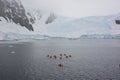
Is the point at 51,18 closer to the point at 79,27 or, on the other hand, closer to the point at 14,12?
the point at 14,12

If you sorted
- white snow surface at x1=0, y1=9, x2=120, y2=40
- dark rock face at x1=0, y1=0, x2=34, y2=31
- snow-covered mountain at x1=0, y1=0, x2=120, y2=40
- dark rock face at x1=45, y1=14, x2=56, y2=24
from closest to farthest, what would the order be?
snow-covered mountain at x1=0, y1=0, x2=120, y2=40
white snow surface at x1=0, y1=9, x2=120, y2=40
dark rock face at x1=0, y1=0, x2=34, y2=31
dark rock face at x1=45, y1=14, x2=56, y2=24

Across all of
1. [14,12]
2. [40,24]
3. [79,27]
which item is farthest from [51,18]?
[79,27]

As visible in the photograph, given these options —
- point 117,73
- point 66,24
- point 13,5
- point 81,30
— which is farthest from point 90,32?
point 117,73

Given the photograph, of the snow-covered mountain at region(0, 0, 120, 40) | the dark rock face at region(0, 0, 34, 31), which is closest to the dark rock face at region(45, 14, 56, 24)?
the snow-covered mountain at region(0, 0, 120, 40)

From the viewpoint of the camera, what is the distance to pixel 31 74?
36.0 metres

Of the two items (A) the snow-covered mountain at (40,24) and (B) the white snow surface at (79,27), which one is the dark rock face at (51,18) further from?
(B) the white snow surface at (79,27)

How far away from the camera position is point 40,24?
183m

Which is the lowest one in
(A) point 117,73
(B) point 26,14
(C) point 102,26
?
(A) point 117,73

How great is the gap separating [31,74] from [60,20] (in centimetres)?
12724

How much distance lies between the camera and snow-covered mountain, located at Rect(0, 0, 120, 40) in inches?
5275

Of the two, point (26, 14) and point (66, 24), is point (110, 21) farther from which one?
point (26, 14)

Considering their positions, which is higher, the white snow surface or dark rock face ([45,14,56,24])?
dark rock face ([45,14,56,24])

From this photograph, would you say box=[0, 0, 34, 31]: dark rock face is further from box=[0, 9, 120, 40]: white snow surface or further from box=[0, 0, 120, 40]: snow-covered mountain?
box=[0, 9, 120, 40]: white snow surface

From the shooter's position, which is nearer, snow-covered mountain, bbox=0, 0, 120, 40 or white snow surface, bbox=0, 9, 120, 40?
snow-covered mountain, bbox=0, 0, 120, 40
